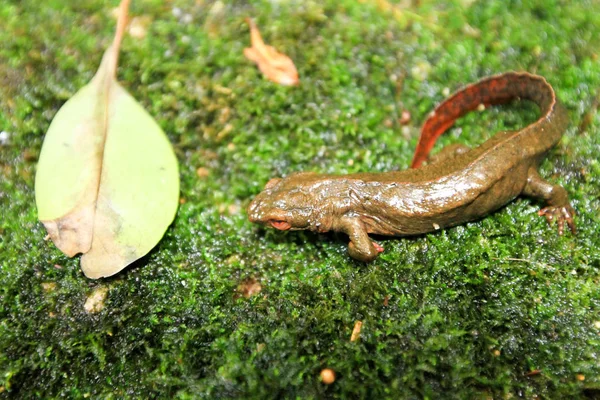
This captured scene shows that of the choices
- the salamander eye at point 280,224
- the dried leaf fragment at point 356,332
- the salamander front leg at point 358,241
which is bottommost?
the dried leaf fragment at point 356,332

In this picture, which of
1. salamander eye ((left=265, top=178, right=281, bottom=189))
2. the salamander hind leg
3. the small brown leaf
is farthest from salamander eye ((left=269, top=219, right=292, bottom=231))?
the salamander hind leg

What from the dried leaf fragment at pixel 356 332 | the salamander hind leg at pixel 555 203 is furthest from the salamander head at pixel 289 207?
the salamander hind leg at pixel 555 203

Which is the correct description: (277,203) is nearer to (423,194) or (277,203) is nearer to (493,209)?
(423,194)

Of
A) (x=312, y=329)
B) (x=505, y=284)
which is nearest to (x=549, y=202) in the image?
(x=505, y=284)

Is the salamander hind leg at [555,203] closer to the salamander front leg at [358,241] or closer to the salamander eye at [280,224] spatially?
the salamander front leg at [358,241]

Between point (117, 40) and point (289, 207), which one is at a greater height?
point (117, 40)

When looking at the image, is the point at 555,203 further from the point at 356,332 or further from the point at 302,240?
the point at 302,240

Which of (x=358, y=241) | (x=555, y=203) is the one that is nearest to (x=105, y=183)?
(x=358, y=241)

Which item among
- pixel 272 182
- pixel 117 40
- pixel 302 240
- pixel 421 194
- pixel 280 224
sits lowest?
pixel 302 240
